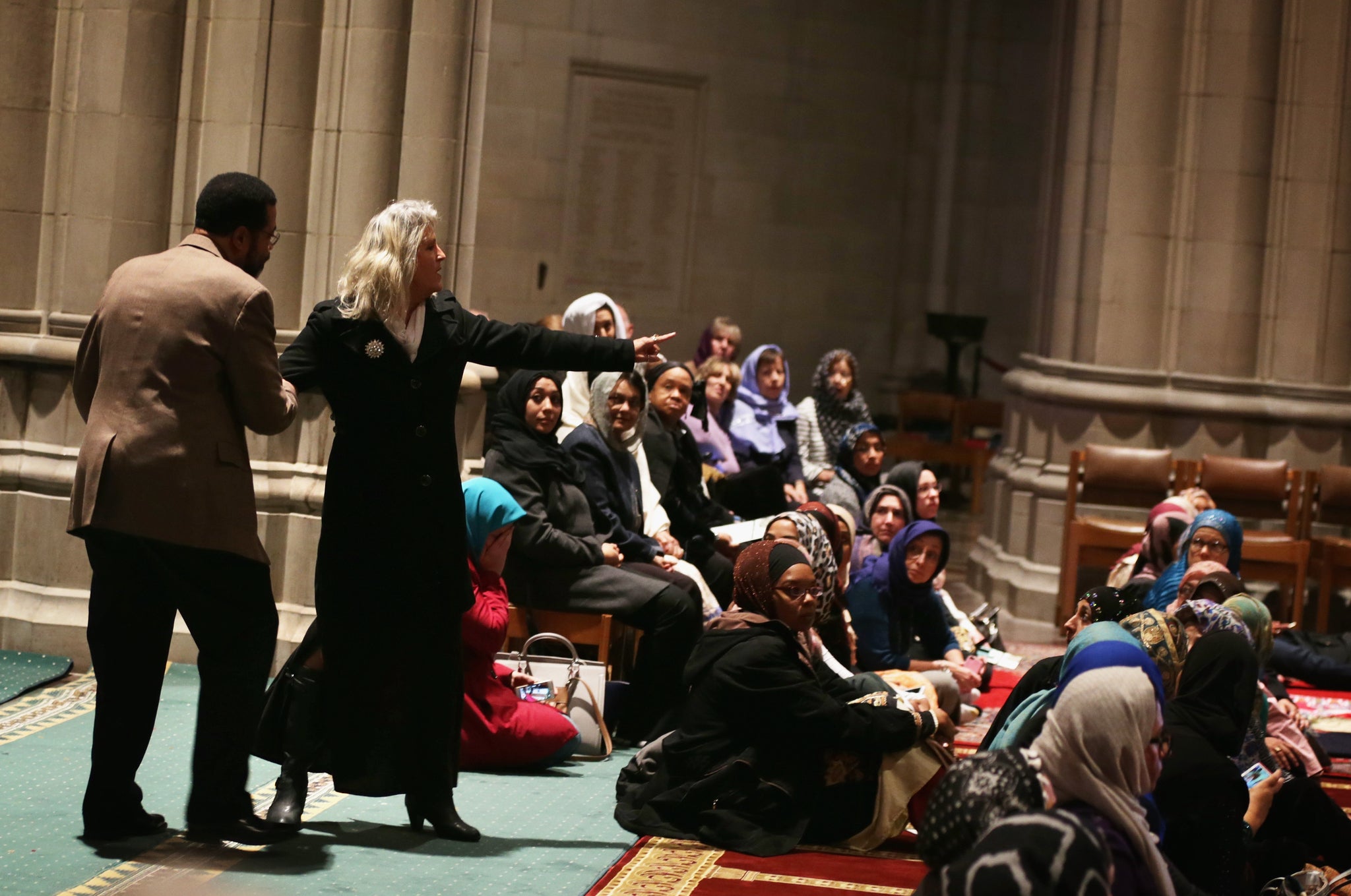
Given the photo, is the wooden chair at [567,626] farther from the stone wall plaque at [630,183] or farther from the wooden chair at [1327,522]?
the stone wall plaque at [630,183]

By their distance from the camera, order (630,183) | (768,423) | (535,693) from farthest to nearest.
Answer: (630,183) < (768,423) < (535,693)

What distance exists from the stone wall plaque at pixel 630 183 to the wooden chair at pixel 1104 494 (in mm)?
5720

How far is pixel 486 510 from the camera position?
536 centimetres

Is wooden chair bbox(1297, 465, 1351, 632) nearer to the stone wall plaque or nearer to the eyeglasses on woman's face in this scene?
the eyeglasses on woman's face

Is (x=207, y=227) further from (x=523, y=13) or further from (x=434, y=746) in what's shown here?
(x=523, y=13)

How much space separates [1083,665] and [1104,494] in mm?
6134

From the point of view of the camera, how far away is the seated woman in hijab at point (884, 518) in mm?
7516

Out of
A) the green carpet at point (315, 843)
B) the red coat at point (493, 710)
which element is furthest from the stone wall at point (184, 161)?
the red coat at point (493, 710)

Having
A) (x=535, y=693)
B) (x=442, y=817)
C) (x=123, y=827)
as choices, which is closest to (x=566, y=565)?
(x=535, y=693)

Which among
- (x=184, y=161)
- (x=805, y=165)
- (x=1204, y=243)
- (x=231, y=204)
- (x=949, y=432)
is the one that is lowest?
(x=949, y=432)

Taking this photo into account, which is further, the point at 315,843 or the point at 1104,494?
the point at 1104,494

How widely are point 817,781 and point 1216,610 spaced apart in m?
1.24

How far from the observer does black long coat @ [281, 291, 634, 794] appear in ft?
14.5

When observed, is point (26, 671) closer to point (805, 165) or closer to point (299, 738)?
point (299, 738)
